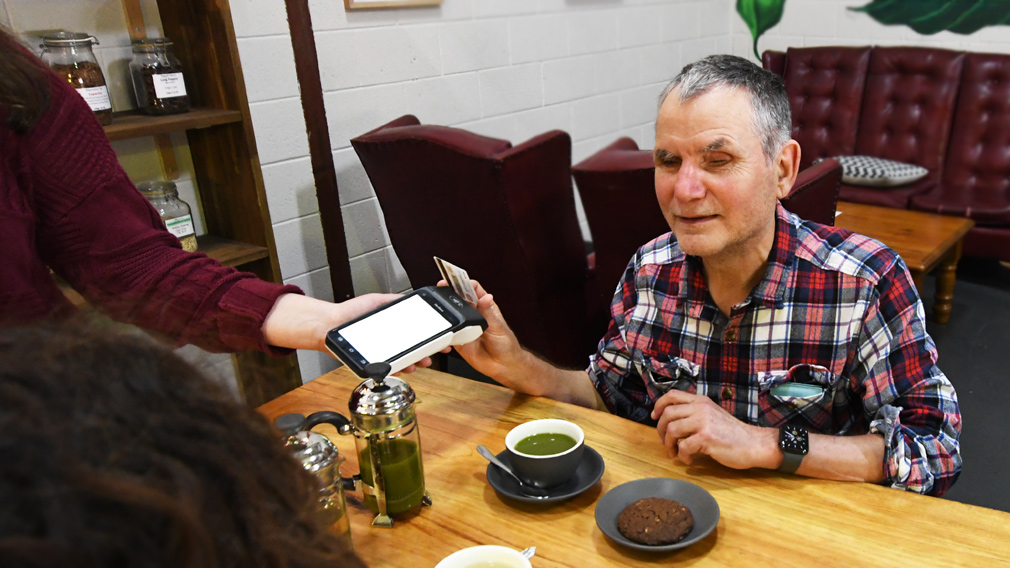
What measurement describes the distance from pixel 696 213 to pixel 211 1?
168 cm

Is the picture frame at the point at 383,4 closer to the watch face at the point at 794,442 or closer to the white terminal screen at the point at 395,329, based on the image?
the white terminal screen at the point at 395,329

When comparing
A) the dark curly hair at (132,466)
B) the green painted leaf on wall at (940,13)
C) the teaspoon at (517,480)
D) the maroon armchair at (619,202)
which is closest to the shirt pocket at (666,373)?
the teaspoon at (517,480)

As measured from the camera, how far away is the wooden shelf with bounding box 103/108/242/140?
2129 mm

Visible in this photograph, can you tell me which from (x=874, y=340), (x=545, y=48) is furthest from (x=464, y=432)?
(x=545, y=48)

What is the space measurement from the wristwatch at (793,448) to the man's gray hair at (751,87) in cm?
53

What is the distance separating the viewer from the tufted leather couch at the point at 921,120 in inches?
158

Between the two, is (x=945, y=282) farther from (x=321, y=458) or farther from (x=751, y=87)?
(x=321, y=458)

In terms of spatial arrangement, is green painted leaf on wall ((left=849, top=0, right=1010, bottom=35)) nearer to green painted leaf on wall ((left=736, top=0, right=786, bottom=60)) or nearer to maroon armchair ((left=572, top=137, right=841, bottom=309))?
green painted leaf on wall ((left=736, top=0, right=786, bottom=60))

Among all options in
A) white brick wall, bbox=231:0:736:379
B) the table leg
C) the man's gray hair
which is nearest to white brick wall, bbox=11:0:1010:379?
white brick wall, bbox=231:0:736:379

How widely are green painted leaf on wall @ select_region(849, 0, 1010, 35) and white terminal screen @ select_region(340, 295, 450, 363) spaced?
4.49 metres

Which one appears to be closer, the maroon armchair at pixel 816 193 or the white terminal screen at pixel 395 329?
the white terminal screen at pixel 395 329

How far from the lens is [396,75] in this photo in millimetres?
3221

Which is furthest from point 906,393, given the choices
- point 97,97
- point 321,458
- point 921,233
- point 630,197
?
point 921,233

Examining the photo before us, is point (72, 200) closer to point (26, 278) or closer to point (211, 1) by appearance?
point (26, 278)
